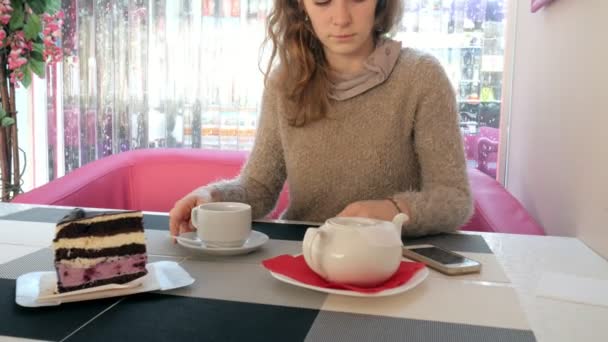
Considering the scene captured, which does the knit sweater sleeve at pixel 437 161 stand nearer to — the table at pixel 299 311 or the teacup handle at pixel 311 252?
the table at pixel 299 311

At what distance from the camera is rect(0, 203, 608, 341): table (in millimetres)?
561

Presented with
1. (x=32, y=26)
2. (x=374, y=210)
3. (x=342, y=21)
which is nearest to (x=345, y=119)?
(x=342, y=21)

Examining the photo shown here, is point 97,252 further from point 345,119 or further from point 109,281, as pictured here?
point 345,119

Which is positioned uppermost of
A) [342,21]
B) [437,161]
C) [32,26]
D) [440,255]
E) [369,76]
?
[32,26]

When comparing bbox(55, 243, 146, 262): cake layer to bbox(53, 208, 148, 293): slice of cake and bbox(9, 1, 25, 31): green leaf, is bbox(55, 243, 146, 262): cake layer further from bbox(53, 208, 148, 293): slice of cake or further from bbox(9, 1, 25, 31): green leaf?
bbox(9, 1, 25, 31): green leaf

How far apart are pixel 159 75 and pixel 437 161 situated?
1.99 m

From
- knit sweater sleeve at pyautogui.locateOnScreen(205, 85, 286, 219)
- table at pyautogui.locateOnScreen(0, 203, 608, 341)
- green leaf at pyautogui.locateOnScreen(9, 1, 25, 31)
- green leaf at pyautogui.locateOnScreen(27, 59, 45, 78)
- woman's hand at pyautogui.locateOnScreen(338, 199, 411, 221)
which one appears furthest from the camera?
green leaf at pyautogui.locateOnScreen(27, 59, 45, 78)

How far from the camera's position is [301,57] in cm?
126

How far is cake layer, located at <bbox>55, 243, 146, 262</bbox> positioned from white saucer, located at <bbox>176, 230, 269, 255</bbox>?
0.52 ft

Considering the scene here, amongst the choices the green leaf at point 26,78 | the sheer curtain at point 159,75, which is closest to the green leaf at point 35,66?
the green leaf at point 26,78

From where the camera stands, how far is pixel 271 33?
1.32m

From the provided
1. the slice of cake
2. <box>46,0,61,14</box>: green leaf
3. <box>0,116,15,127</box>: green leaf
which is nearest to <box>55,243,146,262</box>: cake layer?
the slice of cake

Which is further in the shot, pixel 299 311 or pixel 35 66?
pixel 35 66

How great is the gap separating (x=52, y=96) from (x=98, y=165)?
1.07m
